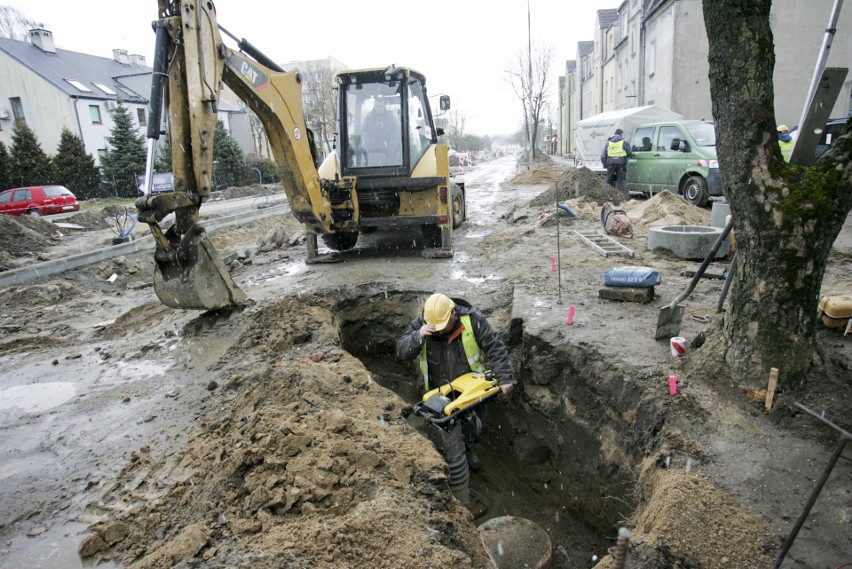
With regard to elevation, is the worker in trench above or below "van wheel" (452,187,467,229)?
below

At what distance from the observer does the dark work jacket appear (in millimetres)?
4250

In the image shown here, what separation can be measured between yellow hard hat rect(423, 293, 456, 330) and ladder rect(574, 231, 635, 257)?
4.46 meters

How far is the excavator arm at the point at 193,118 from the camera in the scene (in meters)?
5.09

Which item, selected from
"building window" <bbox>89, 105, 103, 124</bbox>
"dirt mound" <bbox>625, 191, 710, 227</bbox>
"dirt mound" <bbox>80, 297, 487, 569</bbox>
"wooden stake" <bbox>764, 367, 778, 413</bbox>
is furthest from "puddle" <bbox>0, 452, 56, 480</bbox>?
"building window" <bbox>89, 105, 103, 124</bbox>

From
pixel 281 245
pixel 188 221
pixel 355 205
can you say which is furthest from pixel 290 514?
pixel 281 245

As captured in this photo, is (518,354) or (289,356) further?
(518,354)

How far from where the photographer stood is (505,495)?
4.88 m

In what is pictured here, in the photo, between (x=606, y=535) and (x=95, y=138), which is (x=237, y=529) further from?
(x=95, y=138)

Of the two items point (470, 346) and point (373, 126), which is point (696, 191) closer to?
point (373, 126)

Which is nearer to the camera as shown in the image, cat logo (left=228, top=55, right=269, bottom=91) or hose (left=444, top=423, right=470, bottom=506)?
hose (left=444, top=423, right=470, bottom=506)

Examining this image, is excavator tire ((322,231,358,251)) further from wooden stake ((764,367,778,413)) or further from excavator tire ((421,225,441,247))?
wooden stake ((764,367,778,413))

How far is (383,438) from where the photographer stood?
10.8ft

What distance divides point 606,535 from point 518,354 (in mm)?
1931

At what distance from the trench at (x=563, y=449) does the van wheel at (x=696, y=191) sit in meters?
7.52
